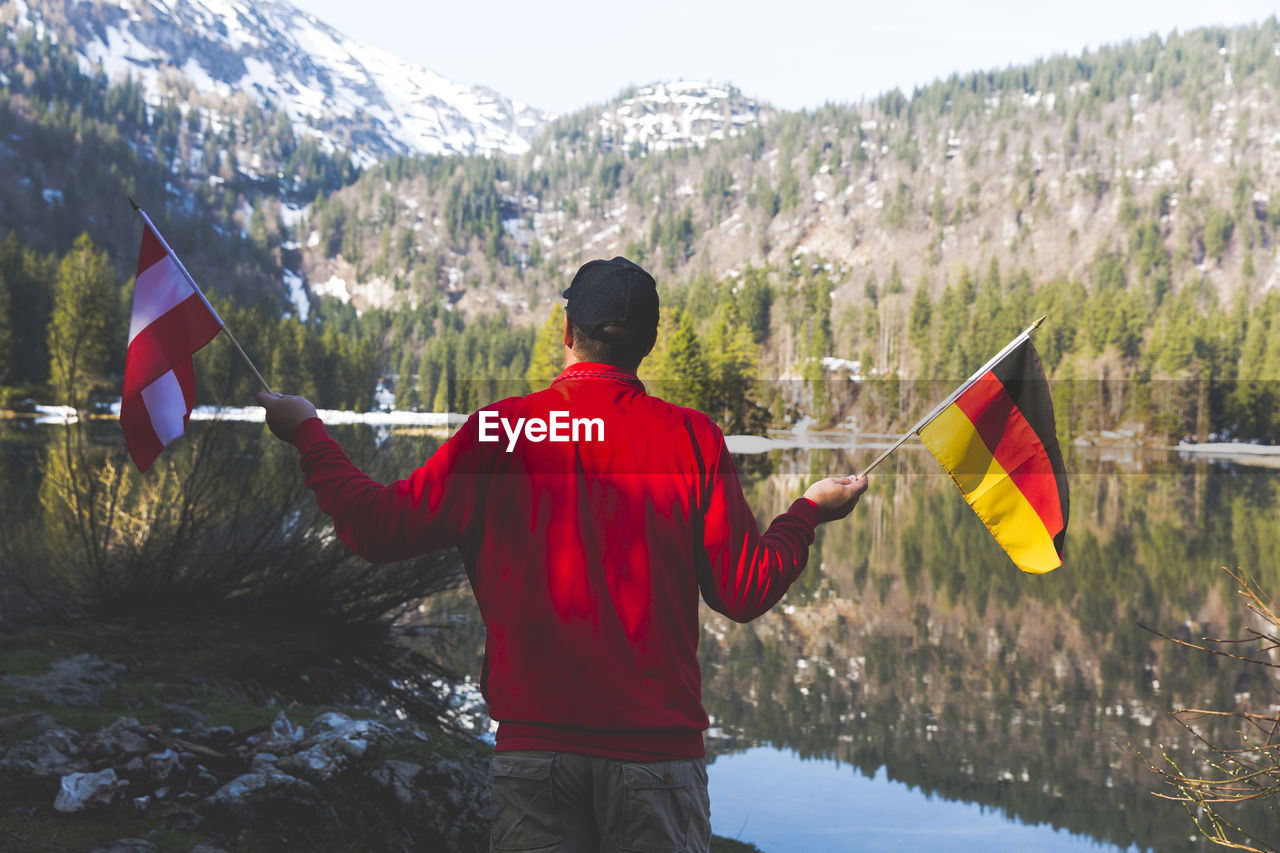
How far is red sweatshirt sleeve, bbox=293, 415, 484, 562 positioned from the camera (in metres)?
2.02

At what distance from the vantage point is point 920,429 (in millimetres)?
3248

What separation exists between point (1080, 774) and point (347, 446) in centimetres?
693

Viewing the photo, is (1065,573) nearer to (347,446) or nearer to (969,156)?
(347,446)

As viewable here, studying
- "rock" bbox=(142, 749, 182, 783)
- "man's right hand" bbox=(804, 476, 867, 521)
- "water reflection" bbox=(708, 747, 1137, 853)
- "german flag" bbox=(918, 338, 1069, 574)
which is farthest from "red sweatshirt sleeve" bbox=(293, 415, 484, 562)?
"water reflection" bbox=(708, 747, 1137, 853)

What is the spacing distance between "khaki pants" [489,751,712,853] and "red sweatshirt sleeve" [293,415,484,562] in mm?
467

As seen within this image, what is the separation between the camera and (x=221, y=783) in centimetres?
466

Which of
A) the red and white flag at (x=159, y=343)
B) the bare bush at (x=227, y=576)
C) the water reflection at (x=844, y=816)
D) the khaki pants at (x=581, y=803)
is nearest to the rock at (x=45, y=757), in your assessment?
the red and white flag at (x=159, y=343)

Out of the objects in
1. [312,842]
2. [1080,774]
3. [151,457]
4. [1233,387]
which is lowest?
[1080,774]

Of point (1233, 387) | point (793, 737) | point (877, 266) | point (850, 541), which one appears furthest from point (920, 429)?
point (877, 266)

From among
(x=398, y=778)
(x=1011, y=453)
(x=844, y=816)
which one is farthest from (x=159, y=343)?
(x=844, y=816)

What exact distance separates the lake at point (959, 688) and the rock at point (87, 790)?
3982mm

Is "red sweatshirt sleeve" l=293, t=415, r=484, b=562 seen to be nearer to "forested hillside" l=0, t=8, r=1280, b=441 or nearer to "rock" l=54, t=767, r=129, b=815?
"rock" l=54, t=767, r=129, b=815

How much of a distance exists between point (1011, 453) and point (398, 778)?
3230 millimetres

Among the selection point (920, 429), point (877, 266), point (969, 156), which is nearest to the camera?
point (920, 429)
